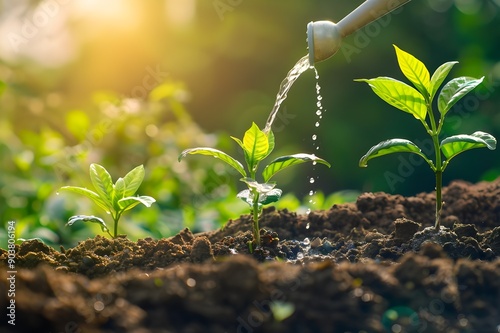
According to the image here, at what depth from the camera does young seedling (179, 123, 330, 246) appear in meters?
2.21

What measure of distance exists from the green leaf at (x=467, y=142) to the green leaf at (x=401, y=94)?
0.42 ft

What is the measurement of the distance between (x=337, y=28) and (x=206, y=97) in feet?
13.9

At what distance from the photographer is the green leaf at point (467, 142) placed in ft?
7.25

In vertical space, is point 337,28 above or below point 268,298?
above

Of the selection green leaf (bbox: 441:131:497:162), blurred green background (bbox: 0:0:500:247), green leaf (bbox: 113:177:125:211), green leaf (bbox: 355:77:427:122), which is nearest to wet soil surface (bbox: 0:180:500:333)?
green leaf (bbox: 441:131:497:162)

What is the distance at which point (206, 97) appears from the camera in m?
6.55

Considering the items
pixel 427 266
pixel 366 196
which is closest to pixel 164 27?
pixel 366 196

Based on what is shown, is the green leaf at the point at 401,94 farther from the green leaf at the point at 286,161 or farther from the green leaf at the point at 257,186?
the green leaf at the point at 257,186

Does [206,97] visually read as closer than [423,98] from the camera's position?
No

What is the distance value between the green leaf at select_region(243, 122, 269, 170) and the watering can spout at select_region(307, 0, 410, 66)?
336 millimetres

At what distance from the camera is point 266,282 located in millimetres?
1512

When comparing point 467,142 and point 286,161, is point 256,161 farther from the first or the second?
point 467,142

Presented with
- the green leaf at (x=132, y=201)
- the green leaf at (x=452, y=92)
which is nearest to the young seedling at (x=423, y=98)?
the green leaf at (x=452, y=92)

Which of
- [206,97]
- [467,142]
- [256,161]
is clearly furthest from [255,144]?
[206,97]
